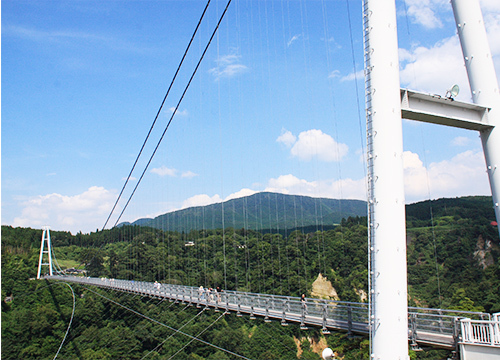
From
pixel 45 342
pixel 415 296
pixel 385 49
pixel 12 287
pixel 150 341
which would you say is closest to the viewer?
pixel 385 49

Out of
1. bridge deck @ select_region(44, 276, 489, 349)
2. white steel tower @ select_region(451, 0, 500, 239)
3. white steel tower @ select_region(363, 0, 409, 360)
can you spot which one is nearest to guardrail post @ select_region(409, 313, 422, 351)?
bridge deck @ select_region(44, 276, 489, 349)

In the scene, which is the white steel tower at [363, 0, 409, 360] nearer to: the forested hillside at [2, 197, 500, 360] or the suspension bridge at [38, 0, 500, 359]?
the suspension bridge at [38, 0, 500, 359]

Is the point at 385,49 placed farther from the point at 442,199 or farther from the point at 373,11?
the point at 442,199

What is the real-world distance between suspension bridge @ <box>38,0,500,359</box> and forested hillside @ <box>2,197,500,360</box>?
2864 cm

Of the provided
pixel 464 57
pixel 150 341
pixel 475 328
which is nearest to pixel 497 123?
pixel 464 57

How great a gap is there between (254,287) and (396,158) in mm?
39215

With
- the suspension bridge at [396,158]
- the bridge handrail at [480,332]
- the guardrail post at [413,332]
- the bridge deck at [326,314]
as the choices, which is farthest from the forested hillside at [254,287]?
the suspension bridge at [396,158]

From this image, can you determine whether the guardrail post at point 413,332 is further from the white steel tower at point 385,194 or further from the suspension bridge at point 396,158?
the white steel tower at point 385,194

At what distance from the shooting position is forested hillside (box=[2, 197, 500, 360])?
143 feet

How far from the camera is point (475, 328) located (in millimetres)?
9914

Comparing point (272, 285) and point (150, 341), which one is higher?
point (272, 285)

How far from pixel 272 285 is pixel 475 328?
36.8m

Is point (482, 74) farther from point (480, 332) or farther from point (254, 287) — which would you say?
point (254, 287)

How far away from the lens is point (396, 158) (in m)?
8.94
